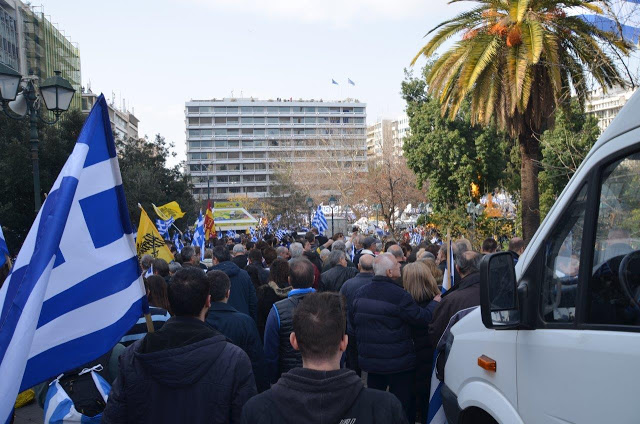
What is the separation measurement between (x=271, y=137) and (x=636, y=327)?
129m

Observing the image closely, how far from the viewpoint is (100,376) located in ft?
13.3

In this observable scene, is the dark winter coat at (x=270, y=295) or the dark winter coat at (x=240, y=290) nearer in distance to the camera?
the dark winter coat at (x=270, y=295)

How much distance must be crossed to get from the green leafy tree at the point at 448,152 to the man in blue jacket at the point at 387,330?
28.7 m

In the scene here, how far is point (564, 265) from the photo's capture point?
9.39ft

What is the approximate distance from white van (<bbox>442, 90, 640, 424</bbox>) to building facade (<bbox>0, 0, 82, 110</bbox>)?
52743 mm

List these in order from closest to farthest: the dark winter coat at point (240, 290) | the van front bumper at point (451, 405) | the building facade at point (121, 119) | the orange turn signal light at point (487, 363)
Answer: the orange turn signal light at point (487, 363) → the van front bumper at point (451, 405) → the dark winter coat at point (240, 290) → the building facade at point (121, 119)

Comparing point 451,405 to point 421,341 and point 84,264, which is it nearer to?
point 421,341

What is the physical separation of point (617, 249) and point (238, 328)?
9.36ft

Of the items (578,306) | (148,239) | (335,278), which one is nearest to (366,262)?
(335,278)

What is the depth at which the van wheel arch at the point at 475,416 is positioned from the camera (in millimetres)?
3598

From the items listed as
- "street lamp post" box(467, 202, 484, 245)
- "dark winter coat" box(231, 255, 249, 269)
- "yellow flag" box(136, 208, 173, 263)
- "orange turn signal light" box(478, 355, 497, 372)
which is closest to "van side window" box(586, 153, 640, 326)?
"orange turn signal light" box(478, 355, 497, 372)

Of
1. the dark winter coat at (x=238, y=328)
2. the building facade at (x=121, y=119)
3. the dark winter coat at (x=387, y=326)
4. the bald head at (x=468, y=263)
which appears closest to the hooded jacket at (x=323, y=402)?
the dark winter coat at (x=238, y=328)

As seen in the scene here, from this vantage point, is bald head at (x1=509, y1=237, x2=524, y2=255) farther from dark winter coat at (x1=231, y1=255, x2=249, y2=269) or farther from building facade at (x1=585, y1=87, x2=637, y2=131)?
dark winter coat at (x1=231, y1=255, x2=249, y2=269)

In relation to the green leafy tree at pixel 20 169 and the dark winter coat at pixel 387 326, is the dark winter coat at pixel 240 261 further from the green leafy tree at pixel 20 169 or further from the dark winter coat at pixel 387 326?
the green leafy tree at pixel 20 169
